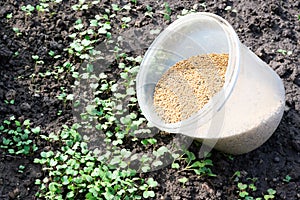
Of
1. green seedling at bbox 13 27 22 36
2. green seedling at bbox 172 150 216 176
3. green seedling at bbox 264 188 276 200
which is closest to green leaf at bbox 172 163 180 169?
green seedling at bbox 172 150 216 176

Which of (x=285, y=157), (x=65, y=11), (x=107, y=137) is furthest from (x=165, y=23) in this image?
(x=285, y=157)

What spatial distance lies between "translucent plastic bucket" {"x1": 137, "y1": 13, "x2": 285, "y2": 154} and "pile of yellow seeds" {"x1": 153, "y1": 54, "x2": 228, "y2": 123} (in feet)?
0.17

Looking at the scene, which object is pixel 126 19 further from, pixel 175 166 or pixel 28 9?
pixel 175 166

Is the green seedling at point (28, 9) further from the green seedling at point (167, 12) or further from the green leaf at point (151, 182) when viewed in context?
the green leaf at point (151, 182)

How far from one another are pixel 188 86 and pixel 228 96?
472 millimetres

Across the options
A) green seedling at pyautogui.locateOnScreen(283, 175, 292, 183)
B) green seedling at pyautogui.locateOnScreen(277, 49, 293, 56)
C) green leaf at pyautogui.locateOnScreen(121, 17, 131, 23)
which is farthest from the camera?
green leaf at pyautogui.locateOnScreen(121, 17, 131, 23)

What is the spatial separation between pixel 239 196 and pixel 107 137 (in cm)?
70

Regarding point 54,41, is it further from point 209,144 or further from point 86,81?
point 209,144

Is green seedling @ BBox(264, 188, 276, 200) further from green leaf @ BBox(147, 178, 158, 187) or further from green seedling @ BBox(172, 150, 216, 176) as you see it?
green leaf @ BBox(147, 178, 158, 187)

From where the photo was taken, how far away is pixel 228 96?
2.64 metres

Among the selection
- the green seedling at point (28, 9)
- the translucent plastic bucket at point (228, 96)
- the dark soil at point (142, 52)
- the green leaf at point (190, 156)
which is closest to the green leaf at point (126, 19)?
the dark soil at point (142, 52)

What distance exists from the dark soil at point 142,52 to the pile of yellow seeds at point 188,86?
0.20 meters

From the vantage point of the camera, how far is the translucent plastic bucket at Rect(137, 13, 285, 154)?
8.84ft

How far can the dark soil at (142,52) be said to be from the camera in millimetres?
2880
